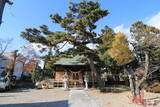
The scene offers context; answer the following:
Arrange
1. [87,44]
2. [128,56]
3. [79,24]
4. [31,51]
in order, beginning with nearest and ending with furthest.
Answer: [79,24] → [87,44] → [128,56] → [31,51]

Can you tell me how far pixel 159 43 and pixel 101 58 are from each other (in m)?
8.16

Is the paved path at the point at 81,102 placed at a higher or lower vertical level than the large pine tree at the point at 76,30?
lower

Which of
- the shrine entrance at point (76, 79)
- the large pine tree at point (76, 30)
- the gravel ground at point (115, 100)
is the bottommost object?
the gravel ground at point (115, 100)

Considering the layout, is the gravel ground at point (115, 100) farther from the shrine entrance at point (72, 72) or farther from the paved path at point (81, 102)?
the shrine entrance at point (72, 72)

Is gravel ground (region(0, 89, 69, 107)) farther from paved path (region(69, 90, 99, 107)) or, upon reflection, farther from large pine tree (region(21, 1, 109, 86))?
large pine tree (region(21, 1, 109, 86))

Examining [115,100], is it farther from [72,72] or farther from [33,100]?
[72,72]

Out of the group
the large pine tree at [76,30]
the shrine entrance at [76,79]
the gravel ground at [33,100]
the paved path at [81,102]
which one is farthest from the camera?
the shrine entrance at [76,79]

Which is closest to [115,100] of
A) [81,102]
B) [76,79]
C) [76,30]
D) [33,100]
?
[81,102]

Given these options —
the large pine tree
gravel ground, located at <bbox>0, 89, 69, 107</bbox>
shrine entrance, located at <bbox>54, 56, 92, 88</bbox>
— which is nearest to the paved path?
gravel ground, located at <bbox>0, 89, 69, 107</bbox>

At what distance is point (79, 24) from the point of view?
508 inches

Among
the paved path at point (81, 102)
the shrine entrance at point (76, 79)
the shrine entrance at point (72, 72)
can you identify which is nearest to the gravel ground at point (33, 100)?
the paved path at point (81, 102)

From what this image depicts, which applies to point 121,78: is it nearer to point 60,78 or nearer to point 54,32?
point 60,78

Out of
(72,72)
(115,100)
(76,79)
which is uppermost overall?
(72,72)

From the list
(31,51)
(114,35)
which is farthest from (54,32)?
(31,51)
